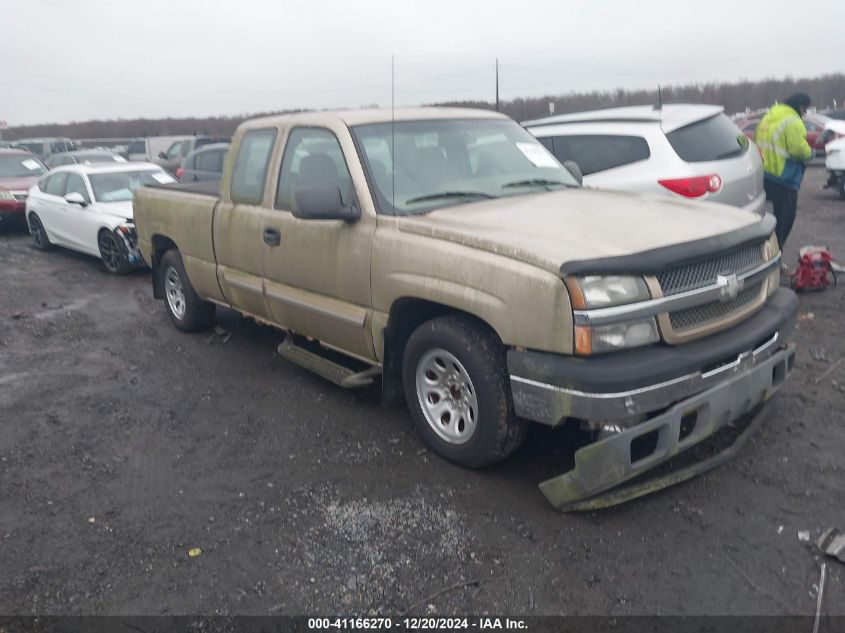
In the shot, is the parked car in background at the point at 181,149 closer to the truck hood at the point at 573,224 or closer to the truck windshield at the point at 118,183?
the truck windshield at the point at 118,183

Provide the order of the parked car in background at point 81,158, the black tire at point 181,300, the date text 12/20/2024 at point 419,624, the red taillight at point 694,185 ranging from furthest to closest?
1. the parked car in background at point 81,158
2. the black tire at point 181,300
3. the red taillight at point 694,185
4. the date text 12/20/2024 at point 419,624

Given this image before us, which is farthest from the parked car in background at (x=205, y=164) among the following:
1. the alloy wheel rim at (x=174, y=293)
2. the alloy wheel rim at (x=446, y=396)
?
the alloy wheel rim at (x=446, y=396)

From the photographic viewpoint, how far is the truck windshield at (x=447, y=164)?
4488 mm

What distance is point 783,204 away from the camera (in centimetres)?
773

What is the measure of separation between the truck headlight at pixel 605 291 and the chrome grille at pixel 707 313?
0.77 feet

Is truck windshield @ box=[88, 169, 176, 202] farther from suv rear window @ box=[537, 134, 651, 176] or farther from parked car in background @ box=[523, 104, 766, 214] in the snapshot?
parked car in background @ box=[523, 104, 766, 214]

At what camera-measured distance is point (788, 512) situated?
3.59 m

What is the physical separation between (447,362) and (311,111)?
7.71 feet

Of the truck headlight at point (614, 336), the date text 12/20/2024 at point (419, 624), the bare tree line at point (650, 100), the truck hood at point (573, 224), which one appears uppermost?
the bare tree line at point (650, 100)

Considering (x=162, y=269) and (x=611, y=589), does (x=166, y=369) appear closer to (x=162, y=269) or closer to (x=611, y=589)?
(x=162, y=269)

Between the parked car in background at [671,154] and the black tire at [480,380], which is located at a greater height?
the parked car in background at [671,154]

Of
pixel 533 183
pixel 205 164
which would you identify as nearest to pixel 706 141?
pixel 533 183

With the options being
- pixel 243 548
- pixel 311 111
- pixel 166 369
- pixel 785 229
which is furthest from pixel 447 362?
pixel 785 229

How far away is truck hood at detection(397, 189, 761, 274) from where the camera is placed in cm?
355
